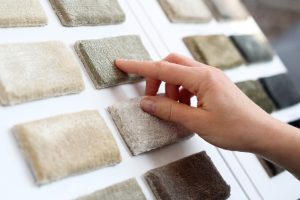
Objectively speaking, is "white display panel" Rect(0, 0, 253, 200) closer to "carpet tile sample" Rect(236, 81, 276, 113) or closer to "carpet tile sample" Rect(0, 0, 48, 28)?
"carpet tile sample" Rect(0, 0, 48, 28)

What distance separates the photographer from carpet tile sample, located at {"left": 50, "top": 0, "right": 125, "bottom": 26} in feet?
2.00

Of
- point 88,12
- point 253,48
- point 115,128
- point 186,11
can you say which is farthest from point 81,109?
point 253,48

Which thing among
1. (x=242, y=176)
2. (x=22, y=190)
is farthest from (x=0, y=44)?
(x=242, y=176)

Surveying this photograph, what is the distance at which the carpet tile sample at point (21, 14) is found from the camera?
542 millimetres

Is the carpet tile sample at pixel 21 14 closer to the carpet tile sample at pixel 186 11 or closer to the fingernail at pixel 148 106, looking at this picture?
the fingernail at pixel 148 106

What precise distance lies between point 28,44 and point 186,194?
0.28m

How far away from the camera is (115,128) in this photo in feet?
1.93

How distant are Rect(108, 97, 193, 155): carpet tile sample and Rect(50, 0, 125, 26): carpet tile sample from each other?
13cm

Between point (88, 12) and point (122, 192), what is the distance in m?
0.26

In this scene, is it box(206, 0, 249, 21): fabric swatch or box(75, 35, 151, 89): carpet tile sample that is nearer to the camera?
box(75, 35, 151, 89): carpet tile sample

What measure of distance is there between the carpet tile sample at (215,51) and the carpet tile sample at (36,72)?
0.28 m

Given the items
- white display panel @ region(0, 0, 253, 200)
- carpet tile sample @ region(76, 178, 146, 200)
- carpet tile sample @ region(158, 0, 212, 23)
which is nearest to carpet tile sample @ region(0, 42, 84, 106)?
white display panel @ region(0, 0, 253, 200)

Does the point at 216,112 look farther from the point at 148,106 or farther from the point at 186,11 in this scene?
the point at 186,11

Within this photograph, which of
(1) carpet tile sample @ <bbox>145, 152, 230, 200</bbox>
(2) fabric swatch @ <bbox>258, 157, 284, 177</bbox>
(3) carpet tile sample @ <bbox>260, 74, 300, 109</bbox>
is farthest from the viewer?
(3) carpet tile sample @ <bbox>260, 74, 300, 109</bbox>
